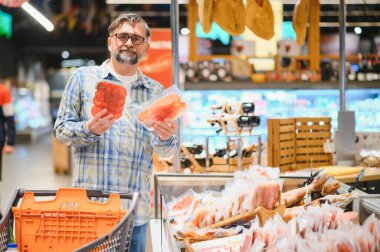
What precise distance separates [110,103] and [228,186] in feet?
3.82

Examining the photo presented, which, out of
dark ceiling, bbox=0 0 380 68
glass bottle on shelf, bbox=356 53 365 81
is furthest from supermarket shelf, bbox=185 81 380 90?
dark ceiling, bbox=0 0 380 68

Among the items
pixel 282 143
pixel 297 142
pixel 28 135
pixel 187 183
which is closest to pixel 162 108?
pixel 187 183

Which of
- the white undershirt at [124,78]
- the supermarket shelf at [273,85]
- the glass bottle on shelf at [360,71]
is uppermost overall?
the glass bottle on shelf at [360,71]

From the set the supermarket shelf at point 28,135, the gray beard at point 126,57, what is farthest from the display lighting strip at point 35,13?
the supermarket shelf at point 28,135

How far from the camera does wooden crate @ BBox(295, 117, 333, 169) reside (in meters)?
4.60

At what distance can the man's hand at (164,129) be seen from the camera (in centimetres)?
283

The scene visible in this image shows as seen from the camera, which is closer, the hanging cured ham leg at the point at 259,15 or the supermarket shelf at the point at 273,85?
the hanging cured ham leg at the point at 259,15

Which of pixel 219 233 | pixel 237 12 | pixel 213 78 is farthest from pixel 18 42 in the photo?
pixel 219 233

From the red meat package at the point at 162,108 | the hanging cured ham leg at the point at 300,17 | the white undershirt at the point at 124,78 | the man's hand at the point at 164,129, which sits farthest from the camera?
the hanging cured ham leg at the point at 300,17

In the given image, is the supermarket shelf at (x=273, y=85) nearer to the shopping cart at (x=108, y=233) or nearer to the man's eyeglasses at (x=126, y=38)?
the man's eyeglasses at (x=126, y=38)

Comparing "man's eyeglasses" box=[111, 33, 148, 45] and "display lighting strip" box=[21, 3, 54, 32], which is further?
"display lighting strip" box=[21, 3, 54, 32]

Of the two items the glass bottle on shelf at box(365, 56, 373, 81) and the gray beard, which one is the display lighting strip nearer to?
the gray beard

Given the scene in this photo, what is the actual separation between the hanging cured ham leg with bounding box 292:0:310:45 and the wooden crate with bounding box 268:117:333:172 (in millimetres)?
699

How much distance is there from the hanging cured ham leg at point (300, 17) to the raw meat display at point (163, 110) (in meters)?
2.34
